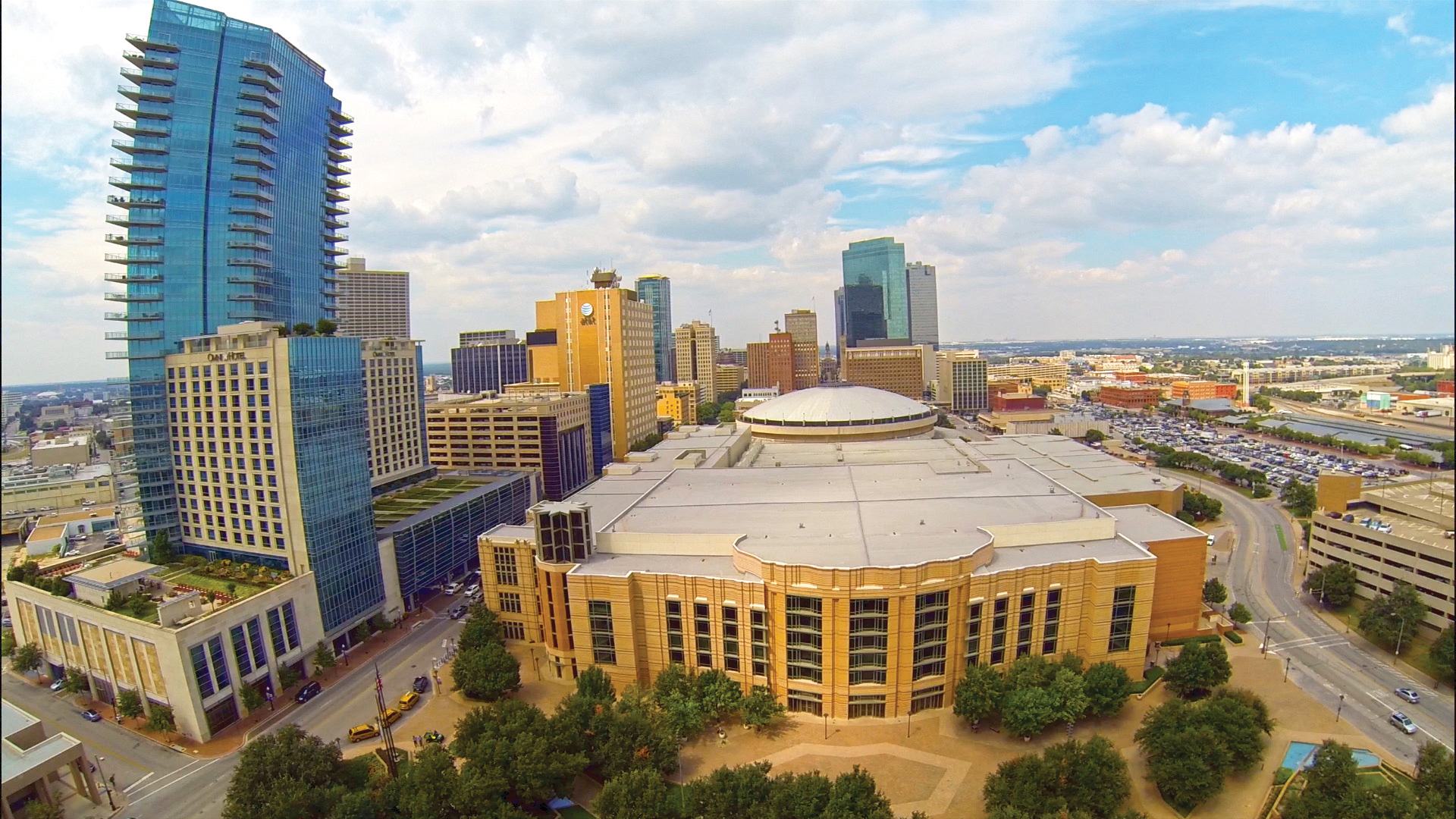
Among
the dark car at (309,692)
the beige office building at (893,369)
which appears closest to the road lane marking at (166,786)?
the dark car at (309,692)

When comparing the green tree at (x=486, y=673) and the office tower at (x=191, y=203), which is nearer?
the green tree at (x=486, y=673)

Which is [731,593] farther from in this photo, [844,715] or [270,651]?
[270,651]

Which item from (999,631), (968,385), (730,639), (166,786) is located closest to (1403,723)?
(999,631)

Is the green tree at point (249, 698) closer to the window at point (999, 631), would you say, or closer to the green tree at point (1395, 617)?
the window at point (999, 631)

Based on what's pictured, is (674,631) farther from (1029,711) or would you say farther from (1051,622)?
(1051,622)

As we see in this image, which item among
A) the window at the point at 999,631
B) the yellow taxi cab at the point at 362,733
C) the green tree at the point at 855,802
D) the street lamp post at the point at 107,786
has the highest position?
the window at the point at 999,631

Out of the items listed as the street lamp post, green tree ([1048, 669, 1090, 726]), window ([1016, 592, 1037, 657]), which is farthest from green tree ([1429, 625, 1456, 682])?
the street lamp post

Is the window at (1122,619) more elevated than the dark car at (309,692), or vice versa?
the window at (1122,619)
